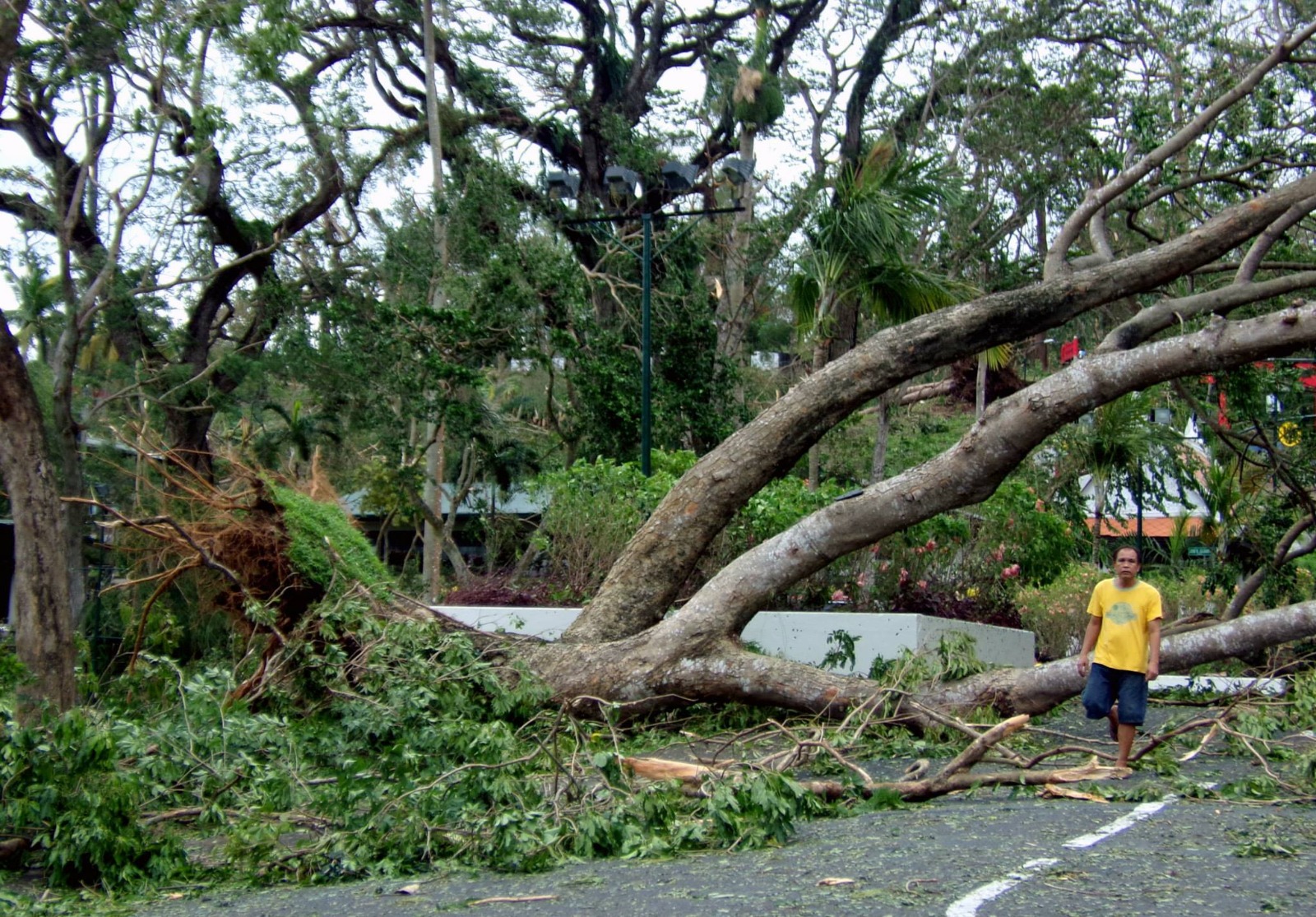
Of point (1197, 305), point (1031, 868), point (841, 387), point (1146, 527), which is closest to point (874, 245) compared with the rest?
point (841, 387)

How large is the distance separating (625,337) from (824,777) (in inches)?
559

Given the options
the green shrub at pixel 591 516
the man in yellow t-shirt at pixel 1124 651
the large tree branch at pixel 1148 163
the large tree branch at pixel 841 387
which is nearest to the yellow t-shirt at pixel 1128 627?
the man in yellow t-shirt at pixel 1124 651

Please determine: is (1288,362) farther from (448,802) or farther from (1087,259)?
(448,802)

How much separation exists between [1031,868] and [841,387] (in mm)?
5369

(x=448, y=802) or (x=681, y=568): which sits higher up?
(x=681, y=568)

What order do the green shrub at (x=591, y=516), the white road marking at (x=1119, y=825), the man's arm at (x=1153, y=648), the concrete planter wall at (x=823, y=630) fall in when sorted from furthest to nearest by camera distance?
1. the green shrub at (x=591, y=516)
2. the concrete planter wall at (x=823, y=630)
3. the man's arm at (x=1153, y=648)
4. the white road marking at (x=1119, y=825)

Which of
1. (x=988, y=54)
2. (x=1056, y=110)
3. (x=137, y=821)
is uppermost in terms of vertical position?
(x=988, y=54)

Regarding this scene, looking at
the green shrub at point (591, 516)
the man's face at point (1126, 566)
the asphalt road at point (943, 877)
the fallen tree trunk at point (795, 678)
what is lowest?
the asphalt road at point (943, 877)

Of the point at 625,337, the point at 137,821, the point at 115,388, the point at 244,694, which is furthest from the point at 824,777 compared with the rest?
the point at 115,388

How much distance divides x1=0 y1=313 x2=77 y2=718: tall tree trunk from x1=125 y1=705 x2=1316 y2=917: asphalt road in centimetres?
452

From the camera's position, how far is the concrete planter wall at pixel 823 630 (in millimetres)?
10938

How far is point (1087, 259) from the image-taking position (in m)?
9.62

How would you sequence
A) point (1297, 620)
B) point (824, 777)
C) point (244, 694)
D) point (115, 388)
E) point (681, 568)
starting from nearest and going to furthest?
point (824, 777), point (1297, 620), point (244, 694), point (681, 568), point (115, 388)

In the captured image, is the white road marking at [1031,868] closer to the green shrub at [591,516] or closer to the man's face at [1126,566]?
the man's face at [1126,566]
